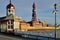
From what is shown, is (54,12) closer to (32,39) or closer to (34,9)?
(32,39)

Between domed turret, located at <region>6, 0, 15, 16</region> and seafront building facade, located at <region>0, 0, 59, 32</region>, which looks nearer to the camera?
seafront building facade, located at <region>0, 0, 59, 32</region>

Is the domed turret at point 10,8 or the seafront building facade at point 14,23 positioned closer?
the seafront building facade at point 14,23

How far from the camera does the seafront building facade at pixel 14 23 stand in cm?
4903

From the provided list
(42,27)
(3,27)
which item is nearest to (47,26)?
(42,27)

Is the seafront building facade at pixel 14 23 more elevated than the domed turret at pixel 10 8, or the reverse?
the domed turret at pixel 10 8

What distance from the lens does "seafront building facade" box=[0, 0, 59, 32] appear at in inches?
1930

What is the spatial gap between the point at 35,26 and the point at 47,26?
1373 centimetres

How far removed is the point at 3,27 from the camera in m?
50.8

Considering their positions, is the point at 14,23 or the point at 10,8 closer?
the point at 14,23

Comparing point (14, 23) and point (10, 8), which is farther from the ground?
point (10, 8)

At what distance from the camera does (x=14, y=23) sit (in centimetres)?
4888

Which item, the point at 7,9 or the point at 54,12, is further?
the point at 7,9

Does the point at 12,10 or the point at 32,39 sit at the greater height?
the point at 12,10

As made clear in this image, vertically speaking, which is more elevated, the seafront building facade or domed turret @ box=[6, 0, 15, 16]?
domed turret @ box=[6, 0, 15, 16]
